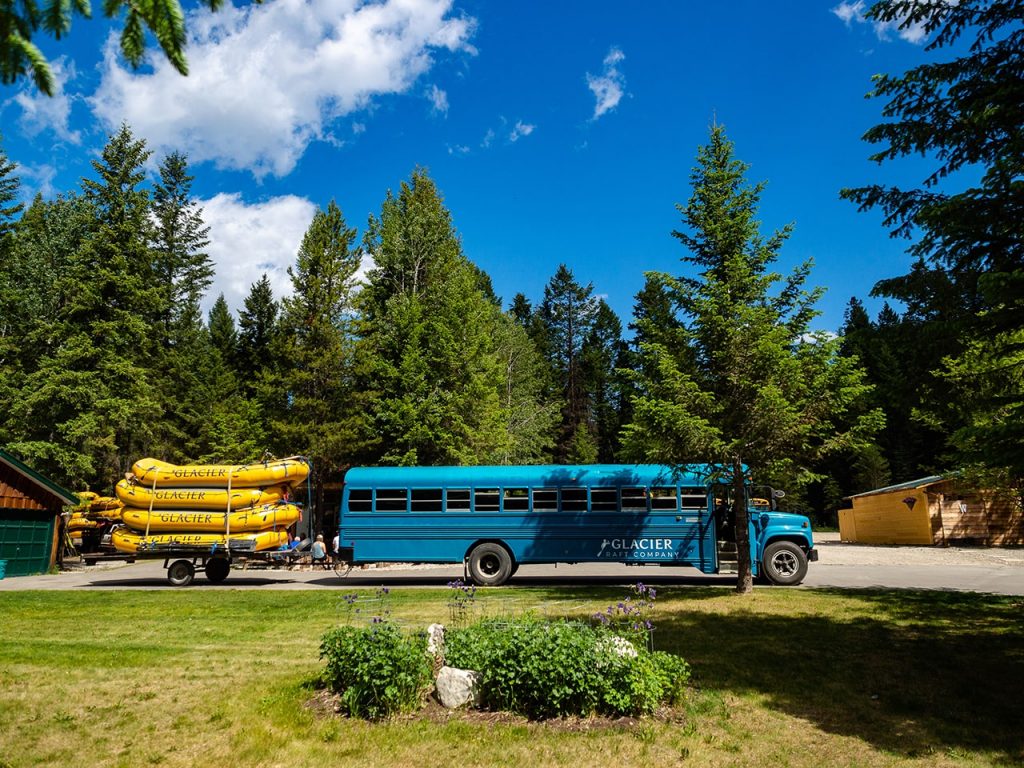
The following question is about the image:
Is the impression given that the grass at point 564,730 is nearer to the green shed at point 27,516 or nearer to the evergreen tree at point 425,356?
the green shed at point 27,516

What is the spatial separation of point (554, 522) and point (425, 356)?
46.2ft

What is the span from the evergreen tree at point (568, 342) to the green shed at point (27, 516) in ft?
151

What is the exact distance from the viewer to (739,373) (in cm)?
1377

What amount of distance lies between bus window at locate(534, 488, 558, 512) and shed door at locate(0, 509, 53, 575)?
58.7 ft

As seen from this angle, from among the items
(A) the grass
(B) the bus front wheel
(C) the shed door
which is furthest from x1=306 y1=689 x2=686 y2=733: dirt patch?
(C) the shed door

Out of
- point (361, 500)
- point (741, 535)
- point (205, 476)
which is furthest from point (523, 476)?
point (205, 476)

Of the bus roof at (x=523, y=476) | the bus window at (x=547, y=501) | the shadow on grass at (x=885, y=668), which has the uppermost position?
the bus roof at (x=523, y=476)

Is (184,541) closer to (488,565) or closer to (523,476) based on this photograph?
(488,565)

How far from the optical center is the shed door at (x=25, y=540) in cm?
2156

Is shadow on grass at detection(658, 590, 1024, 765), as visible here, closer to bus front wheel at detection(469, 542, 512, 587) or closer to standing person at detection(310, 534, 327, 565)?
bus front wheel at detection(469, 542, 512, 587)

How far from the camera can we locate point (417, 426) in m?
27.4

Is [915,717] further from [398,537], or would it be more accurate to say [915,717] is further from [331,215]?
[331,215]

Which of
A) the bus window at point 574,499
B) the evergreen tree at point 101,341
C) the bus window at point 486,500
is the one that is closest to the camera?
the bus window at point 574,499

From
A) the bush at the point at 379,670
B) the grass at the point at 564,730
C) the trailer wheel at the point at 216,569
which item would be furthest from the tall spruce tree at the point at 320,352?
the bush at the point at 379,670
